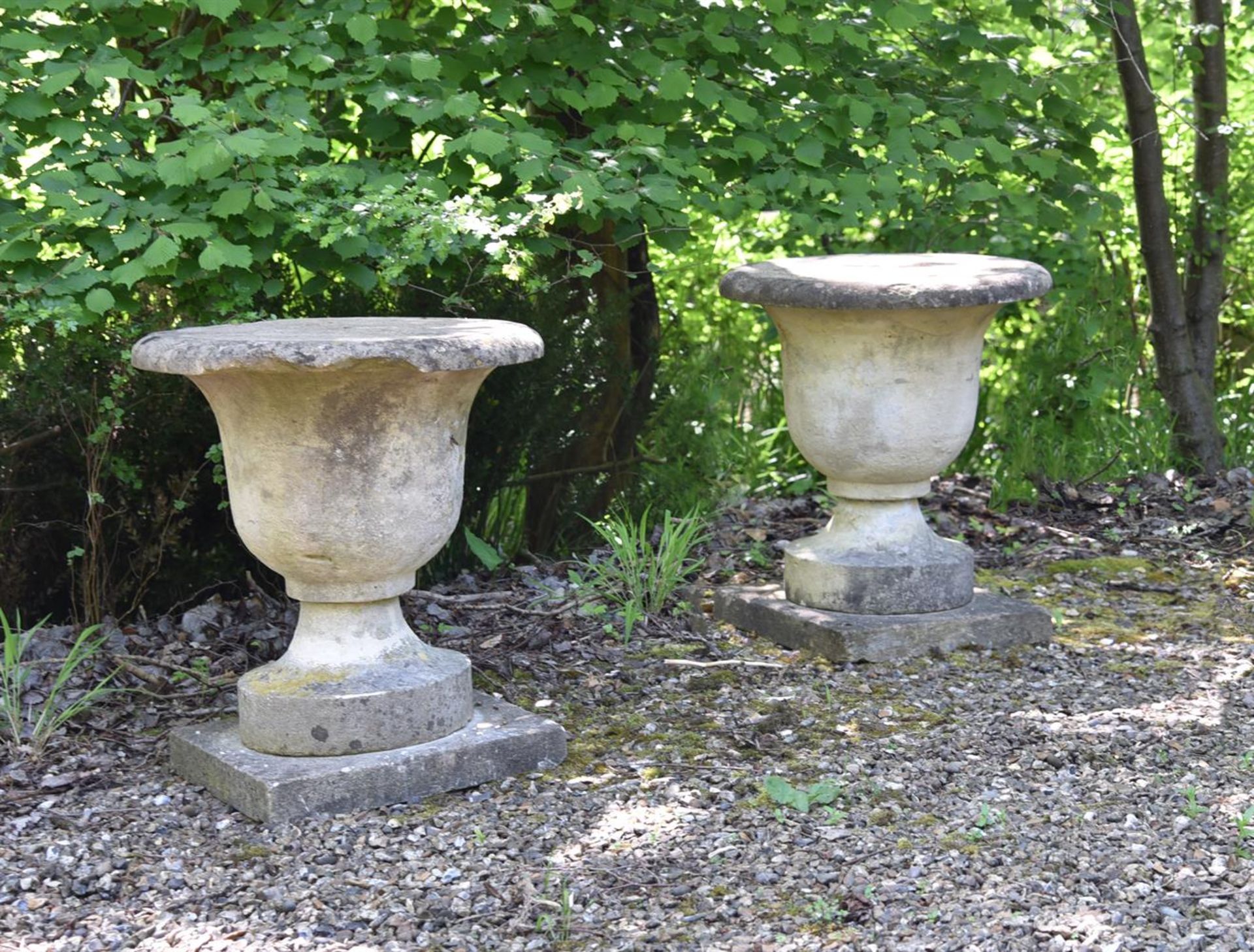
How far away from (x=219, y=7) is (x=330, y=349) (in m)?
1.49

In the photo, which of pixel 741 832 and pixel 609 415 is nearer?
pixel 741 832

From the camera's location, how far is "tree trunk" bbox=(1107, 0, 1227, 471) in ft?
21.3

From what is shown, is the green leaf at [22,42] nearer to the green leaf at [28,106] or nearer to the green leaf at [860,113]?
the green leaf at [28,106]

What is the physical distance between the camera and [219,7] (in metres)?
4.10

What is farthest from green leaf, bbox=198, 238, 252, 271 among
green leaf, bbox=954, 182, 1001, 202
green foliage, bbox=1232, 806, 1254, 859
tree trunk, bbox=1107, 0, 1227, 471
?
tree trunk, bbox=1107, 0, 1227, 471

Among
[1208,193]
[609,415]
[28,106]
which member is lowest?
[609,415]

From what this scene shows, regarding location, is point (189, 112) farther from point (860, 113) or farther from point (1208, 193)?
point (1208, 193)

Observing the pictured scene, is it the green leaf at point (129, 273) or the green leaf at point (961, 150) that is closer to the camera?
the green leaf at point (129, 273)

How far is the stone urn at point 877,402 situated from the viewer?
172 inches

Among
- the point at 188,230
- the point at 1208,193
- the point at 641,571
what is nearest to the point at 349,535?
the point at 188,230

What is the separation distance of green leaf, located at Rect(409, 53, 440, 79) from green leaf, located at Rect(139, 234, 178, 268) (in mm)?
991

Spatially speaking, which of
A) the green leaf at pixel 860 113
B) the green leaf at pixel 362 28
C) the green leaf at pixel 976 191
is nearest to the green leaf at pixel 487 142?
the green leaf at pixel 362 28

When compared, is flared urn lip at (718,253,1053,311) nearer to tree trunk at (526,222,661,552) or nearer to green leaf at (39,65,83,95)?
tree trunk at (526,222,661,552)

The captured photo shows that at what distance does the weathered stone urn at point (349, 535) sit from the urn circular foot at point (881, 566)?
1.31 m
